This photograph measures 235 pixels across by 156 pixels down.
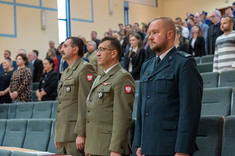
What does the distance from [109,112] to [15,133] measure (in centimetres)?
209

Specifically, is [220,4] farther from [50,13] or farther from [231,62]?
[231,62]

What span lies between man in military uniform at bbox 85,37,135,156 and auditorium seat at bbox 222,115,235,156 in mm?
601

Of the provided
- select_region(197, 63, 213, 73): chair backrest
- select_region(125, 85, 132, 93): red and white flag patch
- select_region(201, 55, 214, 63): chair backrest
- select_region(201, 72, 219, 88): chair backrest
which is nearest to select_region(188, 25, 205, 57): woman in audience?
select_region(201, 55, 214, 63): chair backrest

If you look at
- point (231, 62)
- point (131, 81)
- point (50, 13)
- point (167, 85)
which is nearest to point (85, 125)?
point (131, 81)

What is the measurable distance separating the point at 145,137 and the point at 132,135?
0.70 metres

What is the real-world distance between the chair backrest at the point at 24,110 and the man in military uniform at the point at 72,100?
2.31 metres

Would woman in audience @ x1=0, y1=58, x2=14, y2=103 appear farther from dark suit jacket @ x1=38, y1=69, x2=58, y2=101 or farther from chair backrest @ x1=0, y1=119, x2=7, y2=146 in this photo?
chair backrest @ x1=0, y1=119, x2=7, y2=146

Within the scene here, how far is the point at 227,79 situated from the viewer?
353cm

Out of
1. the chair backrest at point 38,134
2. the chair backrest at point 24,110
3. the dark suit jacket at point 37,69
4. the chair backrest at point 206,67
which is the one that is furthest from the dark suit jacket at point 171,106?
the dark suit jacket at point 37,69

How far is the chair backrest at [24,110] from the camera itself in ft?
15.9

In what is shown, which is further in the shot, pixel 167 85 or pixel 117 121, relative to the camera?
pixel 117 121

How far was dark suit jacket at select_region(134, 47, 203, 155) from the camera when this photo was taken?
1.63 m

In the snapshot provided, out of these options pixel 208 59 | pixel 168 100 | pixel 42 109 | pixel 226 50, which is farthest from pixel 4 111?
pixel 168 100

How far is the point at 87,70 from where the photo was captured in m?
2.61
